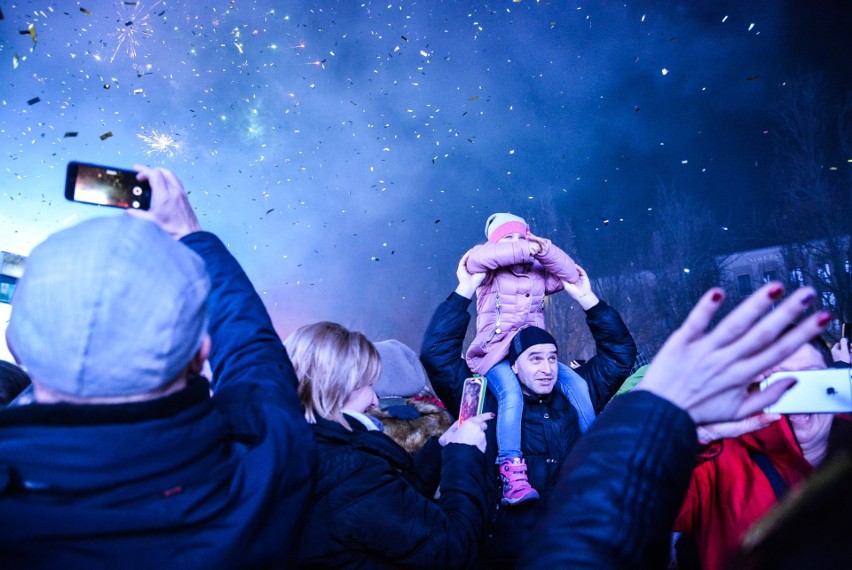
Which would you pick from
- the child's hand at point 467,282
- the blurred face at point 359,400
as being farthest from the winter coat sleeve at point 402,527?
the child's hand at point 467,282

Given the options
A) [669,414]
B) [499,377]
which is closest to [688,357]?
[669,414]

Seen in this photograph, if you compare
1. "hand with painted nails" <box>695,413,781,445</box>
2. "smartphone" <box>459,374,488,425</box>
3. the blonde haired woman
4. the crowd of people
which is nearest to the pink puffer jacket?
"smartphone" <box>459,374,488,425</box>

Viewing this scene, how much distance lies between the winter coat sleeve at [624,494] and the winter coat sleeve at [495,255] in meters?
3.06

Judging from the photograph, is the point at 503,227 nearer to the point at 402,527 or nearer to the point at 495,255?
the point at 495,255

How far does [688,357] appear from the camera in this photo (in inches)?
30.9

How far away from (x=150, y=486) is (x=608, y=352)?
338cm

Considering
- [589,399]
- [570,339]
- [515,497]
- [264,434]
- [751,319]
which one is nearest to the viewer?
[751,319]

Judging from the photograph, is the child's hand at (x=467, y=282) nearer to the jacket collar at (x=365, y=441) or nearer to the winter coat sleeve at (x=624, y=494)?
the jacket collar at (x=365, y=441)

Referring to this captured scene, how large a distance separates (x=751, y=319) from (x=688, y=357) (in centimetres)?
10

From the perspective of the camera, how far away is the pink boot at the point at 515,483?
3.04 metres

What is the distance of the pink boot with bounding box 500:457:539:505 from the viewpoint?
3.04 m

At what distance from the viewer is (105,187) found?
1703mm

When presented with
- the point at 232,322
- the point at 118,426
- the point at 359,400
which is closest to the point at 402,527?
the point at 359,400

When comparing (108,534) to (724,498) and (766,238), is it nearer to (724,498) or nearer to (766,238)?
(724,498)
